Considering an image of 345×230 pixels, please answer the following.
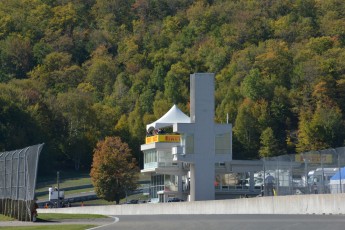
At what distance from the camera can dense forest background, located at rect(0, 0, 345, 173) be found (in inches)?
5359

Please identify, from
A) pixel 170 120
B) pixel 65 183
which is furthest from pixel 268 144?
pixel 170 120

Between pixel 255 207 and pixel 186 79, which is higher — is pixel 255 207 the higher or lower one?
the lower one

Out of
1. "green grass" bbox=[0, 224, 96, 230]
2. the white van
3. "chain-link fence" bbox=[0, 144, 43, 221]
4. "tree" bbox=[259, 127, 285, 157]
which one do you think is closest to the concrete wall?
the white van

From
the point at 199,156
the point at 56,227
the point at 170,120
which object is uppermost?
the point at 170,120

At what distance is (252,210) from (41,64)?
137383mm

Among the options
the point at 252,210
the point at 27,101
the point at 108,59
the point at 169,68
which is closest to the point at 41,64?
the point at 108,59

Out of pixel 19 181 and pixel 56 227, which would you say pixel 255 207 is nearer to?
pixel 19 181

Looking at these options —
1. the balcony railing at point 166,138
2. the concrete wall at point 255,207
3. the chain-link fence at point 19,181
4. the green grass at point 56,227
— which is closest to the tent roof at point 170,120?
the balcony railing at point 166,138

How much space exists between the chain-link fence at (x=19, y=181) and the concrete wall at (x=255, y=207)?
34.4 ft

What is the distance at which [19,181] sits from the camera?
49656mm

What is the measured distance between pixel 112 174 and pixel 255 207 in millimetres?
63710

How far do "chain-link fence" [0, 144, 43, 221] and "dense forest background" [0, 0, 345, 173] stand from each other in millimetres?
72384

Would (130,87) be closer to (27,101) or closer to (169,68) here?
(169,68)

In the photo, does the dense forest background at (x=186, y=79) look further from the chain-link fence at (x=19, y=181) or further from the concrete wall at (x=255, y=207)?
the chain-link fence at (x=19, y=181)
